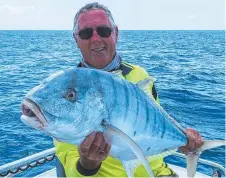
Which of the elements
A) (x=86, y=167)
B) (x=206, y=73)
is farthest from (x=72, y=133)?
(x=206, y=73)

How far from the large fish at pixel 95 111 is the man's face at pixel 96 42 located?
91 cm

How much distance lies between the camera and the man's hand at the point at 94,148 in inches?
86.5

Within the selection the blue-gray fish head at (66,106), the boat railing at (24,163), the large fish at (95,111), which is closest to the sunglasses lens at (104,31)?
the large fish at (95,111)

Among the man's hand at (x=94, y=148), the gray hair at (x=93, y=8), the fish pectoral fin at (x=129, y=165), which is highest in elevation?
the gray hair at (x=93, y=8)

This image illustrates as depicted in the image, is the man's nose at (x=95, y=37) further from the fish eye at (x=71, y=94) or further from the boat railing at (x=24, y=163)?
the boat railing at (x=24, y=163)

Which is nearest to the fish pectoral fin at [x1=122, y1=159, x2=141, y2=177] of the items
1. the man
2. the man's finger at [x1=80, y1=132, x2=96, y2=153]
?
the man's finger at [x1=80, y1=132, x2=96, y2=153]

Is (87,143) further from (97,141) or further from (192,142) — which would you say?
(192,142)

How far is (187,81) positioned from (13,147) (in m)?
12.1

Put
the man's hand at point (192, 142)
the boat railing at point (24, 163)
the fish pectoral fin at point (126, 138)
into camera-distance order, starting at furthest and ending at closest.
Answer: the boat railing at point (24, 163)
the man's hand at point (192, 142)
the fish pectoral fin at point (126, 138)

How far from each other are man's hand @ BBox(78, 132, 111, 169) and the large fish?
0.05 m

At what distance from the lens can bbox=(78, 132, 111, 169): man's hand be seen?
2197 mm

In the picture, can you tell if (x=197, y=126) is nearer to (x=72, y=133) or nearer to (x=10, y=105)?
(x=10, y=105)

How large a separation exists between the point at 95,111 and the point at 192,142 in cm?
107

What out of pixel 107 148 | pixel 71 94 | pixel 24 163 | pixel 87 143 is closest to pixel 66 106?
pixel 71 94
